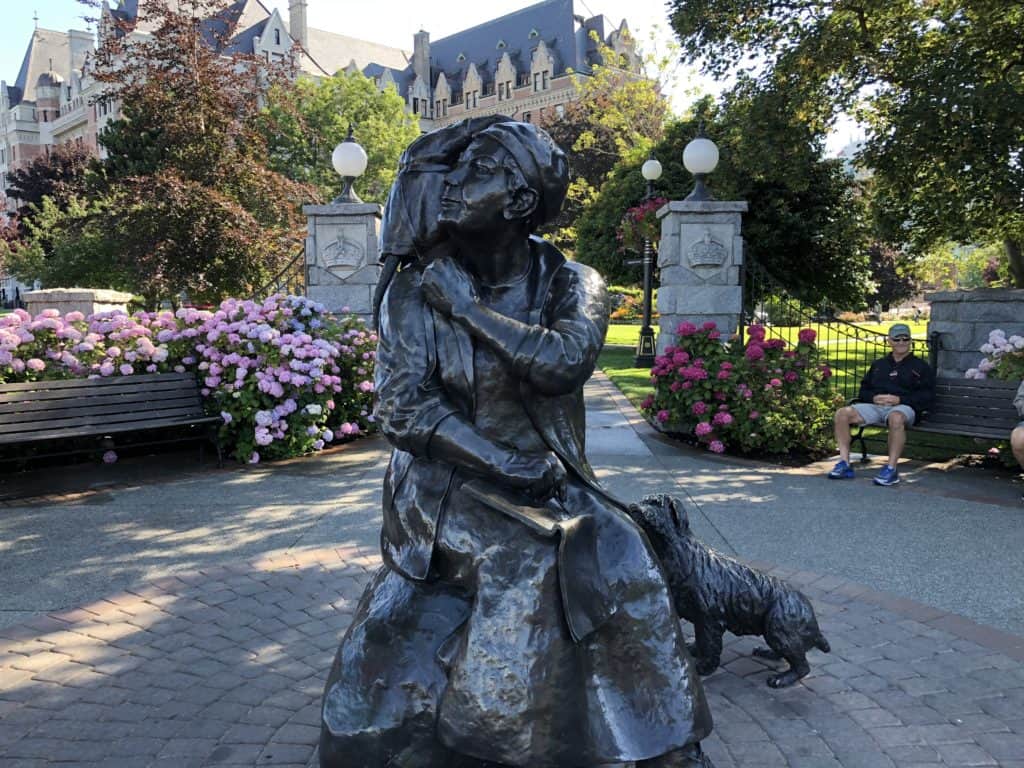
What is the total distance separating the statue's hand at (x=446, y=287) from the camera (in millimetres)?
2213

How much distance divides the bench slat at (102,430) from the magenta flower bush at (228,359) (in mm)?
333

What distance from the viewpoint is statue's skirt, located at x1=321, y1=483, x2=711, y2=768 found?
2023 millimetres

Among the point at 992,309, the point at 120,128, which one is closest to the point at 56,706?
the point at 992,309

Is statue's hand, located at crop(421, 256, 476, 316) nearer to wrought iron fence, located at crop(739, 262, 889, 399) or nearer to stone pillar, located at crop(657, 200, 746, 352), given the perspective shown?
wrought iron fence, located at crop(739, 262, 889, 399)

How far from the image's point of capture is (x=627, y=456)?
8.00m

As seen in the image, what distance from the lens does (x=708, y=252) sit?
29.7ft

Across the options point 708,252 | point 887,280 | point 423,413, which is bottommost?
point 423,413

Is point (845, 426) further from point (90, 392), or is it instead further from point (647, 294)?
point (647, 294)

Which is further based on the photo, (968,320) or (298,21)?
(298,21)

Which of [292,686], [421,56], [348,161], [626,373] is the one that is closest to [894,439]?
[292,686]

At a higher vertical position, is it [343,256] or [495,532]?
[343,256]

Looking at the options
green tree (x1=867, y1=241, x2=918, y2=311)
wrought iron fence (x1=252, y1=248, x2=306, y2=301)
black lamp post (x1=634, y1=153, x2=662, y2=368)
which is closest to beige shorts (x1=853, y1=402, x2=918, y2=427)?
wrought iron fence (x1=252, y1=248, x2=306, y2=301)

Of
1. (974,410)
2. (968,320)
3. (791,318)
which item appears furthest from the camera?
(791,318)

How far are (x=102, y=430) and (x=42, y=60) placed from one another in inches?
3943
